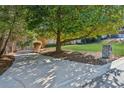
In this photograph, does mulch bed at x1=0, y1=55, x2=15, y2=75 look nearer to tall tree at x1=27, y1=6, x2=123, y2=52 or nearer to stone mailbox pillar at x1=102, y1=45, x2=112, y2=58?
tall tree at x1=27, y1=6, x2=123, y2=52

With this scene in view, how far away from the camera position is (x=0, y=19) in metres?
5.52

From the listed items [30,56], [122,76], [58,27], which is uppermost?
[58,27]

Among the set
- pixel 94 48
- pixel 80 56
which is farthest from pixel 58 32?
pixel 94 48

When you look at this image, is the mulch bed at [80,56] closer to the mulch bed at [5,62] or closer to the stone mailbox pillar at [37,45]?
the stone mailbox pillar at [37,45]

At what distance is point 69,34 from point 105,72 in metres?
0.81

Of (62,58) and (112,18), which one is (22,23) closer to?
(62,58)

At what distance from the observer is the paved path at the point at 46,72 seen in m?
5.38

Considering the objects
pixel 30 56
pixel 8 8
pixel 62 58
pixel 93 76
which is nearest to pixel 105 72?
pixel 93 76

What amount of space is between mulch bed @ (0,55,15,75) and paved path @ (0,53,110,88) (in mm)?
61

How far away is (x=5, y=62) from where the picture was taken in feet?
18.2

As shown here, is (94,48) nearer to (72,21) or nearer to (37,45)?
(72,21)

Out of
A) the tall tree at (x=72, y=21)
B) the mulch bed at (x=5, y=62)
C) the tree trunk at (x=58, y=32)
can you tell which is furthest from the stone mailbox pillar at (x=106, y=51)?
the mulch bed at (x=5, y=62)

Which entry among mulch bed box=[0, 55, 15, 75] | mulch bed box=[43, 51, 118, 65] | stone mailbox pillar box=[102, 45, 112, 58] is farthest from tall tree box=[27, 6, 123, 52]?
mulch bed box=[0, 55, 15, 75]

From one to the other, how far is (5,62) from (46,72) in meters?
0.65
